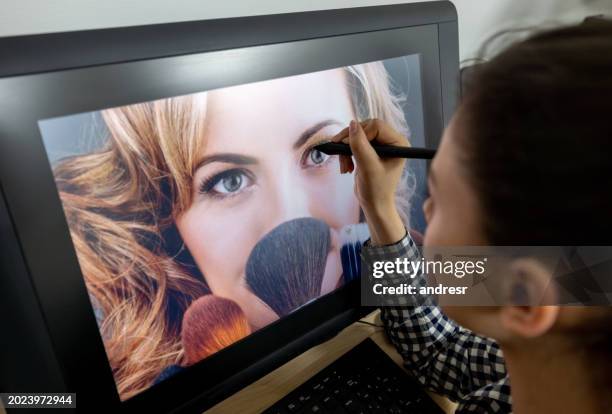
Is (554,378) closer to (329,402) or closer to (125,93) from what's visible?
(329,402)

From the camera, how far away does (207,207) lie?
0.36 metres

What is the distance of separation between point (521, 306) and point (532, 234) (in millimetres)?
62

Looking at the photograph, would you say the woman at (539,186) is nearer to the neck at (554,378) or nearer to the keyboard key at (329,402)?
the neck at (554,378)

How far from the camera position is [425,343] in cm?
52

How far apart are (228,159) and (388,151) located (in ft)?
0.56

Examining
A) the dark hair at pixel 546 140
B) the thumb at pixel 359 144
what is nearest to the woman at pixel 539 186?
the dark hair at pixel 546 140

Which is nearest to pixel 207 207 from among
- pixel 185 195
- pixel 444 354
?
pixel 185 195

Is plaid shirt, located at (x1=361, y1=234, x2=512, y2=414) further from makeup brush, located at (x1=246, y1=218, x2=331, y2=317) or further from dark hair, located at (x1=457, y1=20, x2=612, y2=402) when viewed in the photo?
dark hair, located at (x1=457, y1=20, x2=612, y2=402)

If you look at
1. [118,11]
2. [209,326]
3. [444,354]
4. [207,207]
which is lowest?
[444,354]

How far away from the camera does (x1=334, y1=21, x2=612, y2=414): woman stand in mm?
229

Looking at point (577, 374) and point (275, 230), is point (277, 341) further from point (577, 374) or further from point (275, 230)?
point (577, 374)

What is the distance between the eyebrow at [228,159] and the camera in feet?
1.17

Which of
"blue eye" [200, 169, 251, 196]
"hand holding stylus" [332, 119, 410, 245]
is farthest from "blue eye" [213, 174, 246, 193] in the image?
"hand holding stylus" [332, 119, 410, 245]

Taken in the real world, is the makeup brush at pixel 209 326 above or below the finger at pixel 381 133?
below
